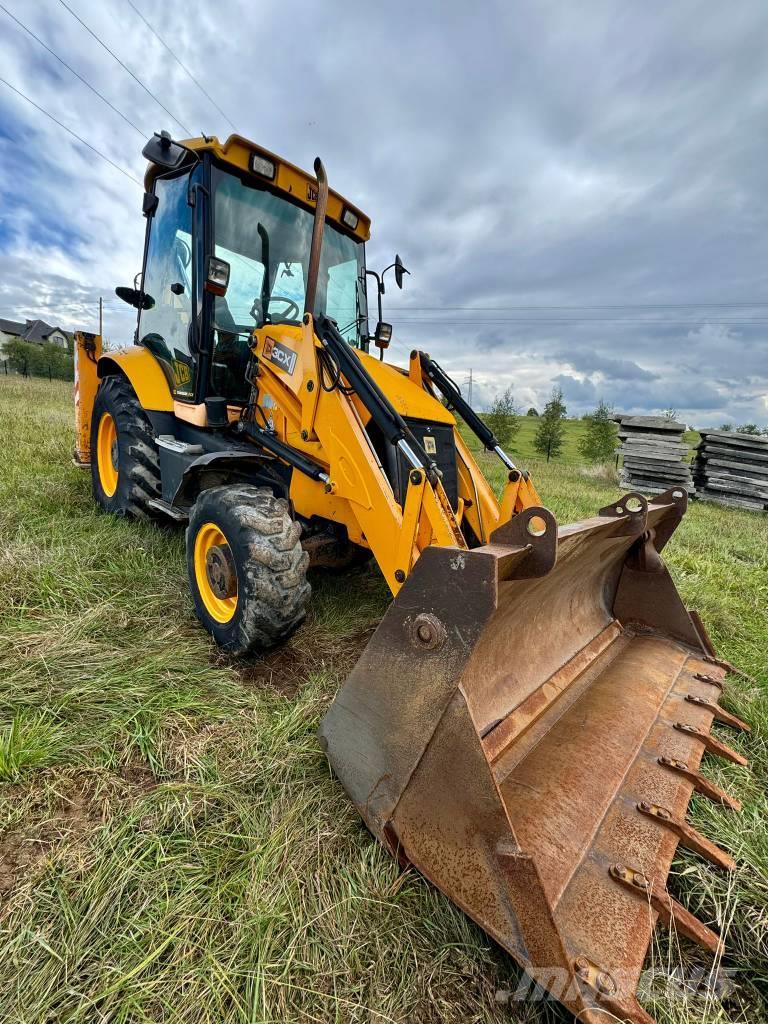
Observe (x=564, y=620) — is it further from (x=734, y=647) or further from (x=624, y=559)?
(x=734, y=647)

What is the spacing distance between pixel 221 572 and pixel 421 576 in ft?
5.43

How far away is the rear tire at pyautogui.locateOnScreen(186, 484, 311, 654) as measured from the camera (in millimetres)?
2635

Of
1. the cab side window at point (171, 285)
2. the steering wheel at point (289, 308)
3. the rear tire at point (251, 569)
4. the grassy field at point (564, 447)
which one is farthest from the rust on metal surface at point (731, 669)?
the grassy field at point (564, 447)

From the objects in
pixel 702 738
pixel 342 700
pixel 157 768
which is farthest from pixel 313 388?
pixel 702 738

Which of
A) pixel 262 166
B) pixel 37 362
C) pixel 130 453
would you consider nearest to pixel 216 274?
pixel 262 166

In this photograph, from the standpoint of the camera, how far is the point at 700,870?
1.71 m

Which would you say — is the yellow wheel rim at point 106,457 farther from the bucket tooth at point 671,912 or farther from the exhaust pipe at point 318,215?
the bucket tooth at point 671,912

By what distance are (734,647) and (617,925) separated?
9.15 ft

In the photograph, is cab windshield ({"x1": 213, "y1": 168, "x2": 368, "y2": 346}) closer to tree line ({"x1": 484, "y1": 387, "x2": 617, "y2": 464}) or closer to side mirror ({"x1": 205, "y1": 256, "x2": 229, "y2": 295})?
side mirror ({"x1": 205, "y1": 256, "x2": 229, "y2": 295})

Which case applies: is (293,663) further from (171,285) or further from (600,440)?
(600,440)

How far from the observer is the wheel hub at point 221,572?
2.88 m

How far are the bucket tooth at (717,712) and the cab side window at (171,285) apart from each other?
3.56 metres

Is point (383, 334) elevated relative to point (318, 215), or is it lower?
lower

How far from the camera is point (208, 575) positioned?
308cm
